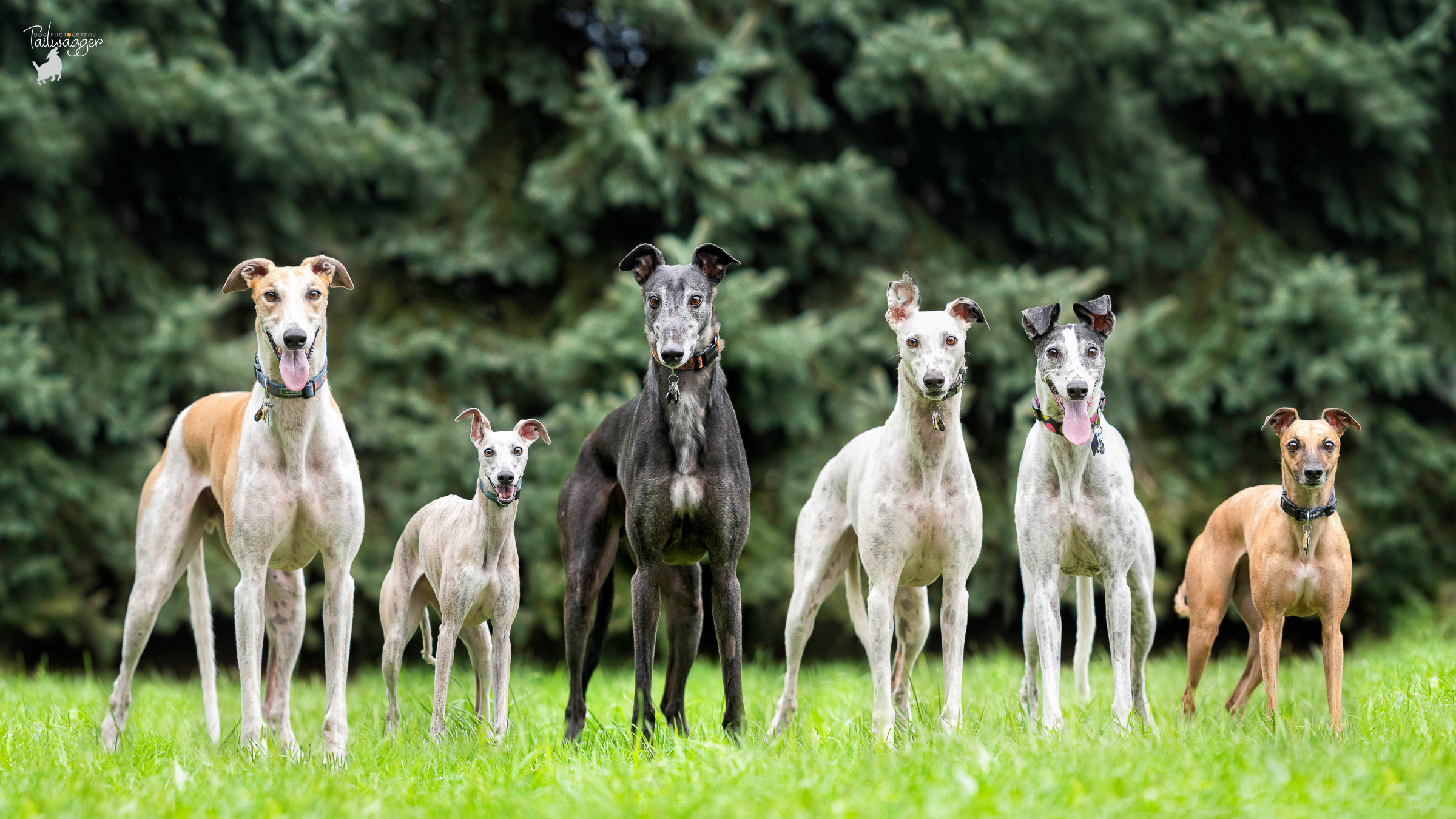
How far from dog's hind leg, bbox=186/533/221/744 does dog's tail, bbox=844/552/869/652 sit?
3.58 metres

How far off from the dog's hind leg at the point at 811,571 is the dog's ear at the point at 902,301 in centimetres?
120

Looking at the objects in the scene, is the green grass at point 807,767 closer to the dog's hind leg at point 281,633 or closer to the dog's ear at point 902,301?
the dog's hind leg at point 281,633

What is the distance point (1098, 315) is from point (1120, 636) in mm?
1552

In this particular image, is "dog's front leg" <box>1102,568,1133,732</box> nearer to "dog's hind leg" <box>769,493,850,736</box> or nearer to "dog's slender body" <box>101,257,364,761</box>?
"dog's hind leg" <box>769,493,850,736</box>

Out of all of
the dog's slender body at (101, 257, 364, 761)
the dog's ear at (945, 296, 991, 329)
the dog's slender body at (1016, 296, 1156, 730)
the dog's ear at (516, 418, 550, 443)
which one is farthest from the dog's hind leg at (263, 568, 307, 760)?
the dog's slender body at (1016, 296, 1156, 730)

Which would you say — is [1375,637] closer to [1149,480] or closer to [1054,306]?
[1149,480]

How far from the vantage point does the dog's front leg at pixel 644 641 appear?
553 centimetres

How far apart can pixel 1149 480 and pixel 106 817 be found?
935 cm

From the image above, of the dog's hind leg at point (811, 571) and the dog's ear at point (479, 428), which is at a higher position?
the dog's ear at point (479, 428)

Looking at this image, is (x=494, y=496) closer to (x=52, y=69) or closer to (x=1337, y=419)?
(x=1337, y=419)

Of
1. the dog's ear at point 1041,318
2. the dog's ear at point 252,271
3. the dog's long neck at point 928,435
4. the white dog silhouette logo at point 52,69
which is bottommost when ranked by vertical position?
the dog's long neck at point 928,435

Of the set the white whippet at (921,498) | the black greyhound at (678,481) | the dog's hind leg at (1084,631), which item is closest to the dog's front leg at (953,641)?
the white whippet at (921,498)

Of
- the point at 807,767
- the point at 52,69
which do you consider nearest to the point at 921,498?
the point at 807,767

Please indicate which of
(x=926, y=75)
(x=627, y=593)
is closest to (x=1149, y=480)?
(x=926, y=75)
